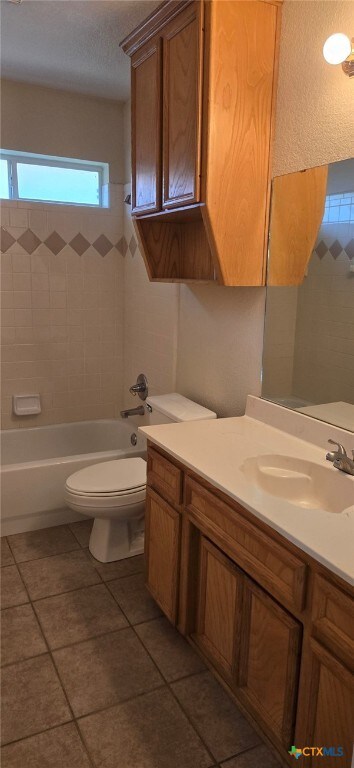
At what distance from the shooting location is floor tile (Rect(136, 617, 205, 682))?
6.33 ft

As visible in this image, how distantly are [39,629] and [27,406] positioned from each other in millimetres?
1675

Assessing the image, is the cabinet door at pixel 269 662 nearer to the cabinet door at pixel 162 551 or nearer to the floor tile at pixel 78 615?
the cabinet door at pixel 162 551

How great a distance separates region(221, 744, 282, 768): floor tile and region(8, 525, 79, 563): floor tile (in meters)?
1.41

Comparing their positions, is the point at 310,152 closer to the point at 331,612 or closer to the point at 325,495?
the point at 325,495

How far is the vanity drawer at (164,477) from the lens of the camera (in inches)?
74.9

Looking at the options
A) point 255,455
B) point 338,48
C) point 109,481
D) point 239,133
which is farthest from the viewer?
point 109,481

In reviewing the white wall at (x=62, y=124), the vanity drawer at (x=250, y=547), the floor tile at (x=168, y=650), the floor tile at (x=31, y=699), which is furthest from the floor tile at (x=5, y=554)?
the white wall at (x=62, y=124)

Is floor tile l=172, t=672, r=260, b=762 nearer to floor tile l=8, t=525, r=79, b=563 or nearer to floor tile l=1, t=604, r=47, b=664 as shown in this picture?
floor tile l=1, t=604, r=47, b=664

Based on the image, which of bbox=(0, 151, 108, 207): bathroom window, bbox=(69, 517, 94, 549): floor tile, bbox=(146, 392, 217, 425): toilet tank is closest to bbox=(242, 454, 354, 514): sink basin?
bbox=(146, 392, 217, 425): toilet tank

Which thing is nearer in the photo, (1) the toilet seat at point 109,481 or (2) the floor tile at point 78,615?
(2) the floor tile at point 78,615

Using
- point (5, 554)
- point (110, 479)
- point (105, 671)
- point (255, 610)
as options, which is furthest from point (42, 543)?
point (255, 610)

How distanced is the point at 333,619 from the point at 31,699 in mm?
1173

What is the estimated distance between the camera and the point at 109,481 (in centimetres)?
251

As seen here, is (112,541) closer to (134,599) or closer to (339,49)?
(134,599)
